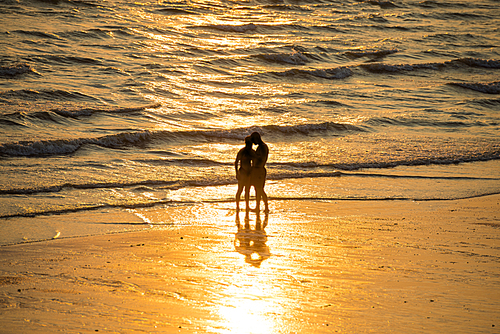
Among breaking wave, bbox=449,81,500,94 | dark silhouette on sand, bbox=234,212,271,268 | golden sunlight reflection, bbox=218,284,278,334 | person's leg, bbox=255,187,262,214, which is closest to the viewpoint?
golden sunlight reflection, bbox=218,284,278,334

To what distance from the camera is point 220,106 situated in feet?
67.9

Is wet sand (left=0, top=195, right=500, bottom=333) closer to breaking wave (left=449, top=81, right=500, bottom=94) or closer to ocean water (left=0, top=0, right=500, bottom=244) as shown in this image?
ocean water (left=0, top=0, right=500, bottom=244)

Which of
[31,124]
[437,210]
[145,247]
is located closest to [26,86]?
[31,124]

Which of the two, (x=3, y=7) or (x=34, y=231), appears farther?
(x=3, y=7)

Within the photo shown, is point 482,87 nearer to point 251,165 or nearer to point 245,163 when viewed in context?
point 251,165

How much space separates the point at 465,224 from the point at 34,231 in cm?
732

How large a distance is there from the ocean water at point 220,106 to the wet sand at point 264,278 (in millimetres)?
1631

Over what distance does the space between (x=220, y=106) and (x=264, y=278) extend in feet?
48.3

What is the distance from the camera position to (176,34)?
29.9 metres

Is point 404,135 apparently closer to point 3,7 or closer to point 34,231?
point 34,231

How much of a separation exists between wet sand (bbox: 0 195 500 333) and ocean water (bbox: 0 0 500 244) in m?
1.63

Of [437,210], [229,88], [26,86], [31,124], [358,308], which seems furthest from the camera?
[229,88]

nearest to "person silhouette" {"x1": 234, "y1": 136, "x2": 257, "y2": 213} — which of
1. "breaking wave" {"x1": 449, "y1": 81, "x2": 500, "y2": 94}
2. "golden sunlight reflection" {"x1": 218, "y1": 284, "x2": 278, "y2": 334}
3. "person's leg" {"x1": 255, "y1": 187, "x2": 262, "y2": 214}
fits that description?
"person's leg" {"x1": 255, "y1": 187, "x2": 262, "y2": 214}

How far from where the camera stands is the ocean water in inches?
461
